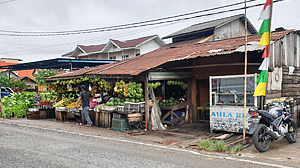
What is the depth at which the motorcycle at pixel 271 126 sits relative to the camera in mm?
6906

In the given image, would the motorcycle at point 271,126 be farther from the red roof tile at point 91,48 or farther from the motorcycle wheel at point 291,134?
the red roof tile at point 91,48

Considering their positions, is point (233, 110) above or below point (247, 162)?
above

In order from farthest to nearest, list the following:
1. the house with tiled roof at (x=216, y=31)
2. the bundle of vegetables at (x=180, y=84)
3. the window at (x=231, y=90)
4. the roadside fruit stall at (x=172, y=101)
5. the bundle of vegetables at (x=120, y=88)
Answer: the house with tiled roof at (x=216, y=31), the bundle of vegetables at (x=180, y=84), the roadside fruit stall at (x=172, y=101), the bundle of vegetables at (x=120, y=88), the window at (x=231, y=90)

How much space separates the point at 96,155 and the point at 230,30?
77.4ft

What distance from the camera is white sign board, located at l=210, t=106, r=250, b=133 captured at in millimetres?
9148

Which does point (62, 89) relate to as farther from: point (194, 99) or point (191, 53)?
point (191, 53)

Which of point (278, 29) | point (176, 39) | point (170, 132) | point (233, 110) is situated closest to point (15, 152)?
point (170, 132)

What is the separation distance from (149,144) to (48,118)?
936 cm

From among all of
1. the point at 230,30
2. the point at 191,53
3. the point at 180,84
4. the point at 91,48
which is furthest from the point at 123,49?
the point at 191,53

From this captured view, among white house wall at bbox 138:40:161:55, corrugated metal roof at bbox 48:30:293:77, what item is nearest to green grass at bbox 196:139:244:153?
corrugated metal roof at bbox 48:30:293:77

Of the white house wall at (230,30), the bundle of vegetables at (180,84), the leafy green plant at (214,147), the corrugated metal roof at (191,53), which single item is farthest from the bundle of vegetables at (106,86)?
the white house wall at (230,30)

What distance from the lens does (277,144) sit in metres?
7.80

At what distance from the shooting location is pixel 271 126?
7.30 m

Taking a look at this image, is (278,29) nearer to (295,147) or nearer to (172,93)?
(172,93)
